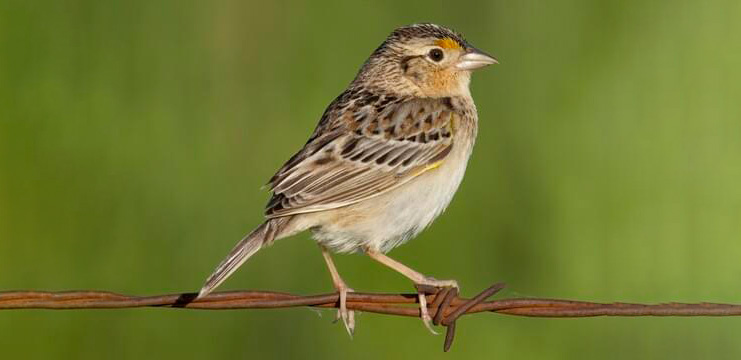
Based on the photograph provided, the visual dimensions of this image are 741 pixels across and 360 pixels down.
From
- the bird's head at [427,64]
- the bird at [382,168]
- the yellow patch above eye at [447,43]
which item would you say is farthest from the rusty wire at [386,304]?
the yellow patch above eye at [447,43]

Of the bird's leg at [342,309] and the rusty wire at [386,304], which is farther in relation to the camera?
the bird's leg at [342,309]

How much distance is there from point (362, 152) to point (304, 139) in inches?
99.7

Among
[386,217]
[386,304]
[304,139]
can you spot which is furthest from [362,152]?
[304,139]

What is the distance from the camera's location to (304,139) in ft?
30.0

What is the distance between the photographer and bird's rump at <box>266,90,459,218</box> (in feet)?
20.6

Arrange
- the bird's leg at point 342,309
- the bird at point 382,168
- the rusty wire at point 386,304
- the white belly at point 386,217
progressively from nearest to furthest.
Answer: the rusty wire at point 386,304
the bird's leg at point 342,309
the bird at point 382,168
the white belly at point 386,217

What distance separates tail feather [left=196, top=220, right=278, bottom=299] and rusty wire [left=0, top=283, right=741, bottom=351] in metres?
0.18

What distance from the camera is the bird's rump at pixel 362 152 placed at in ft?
20.6

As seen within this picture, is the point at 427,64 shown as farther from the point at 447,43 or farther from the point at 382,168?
the point at 382,168

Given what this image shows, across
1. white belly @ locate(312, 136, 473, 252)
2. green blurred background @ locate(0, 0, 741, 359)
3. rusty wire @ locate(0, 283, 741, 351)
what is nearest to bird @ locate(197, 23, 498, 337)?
white belly @ locate(312, 136, 473, 252)

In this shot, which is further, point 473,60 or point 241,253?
point 473,60

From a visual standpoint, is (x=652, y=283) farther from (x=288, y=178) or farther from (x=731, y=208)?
(x=288, y=178)

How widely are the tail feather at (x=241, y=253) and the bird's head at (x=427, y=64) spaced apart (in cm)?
153

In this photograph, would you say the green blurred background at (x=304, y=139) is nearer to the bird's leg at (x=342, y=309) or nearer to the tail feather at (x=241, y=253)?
the bird's leg at (x=342, y=309)
